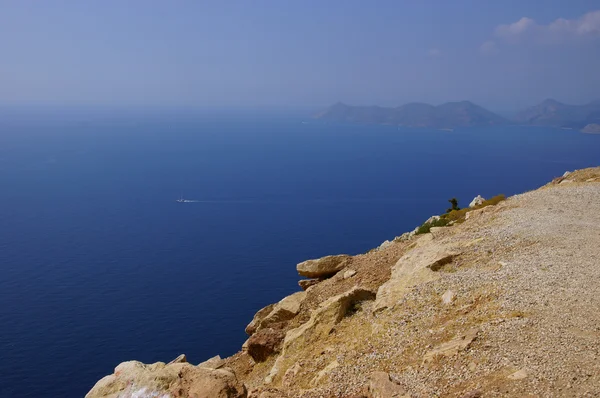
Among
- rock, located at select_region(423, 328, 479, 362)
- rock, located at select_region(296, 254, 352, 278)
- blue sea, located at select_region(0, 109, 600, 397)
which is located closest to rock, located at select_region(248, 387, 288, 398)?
rock, located at select_region(423, 328, 479, 362)

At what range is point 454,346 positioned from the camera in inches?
519

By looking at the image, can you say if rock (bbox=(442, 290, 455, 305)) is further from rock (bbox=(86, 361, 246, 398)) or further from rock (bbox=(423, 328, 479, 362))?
rock (bbox=(86, 361, 246, 398))

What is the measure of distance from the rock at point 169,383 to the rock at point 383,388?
316cm

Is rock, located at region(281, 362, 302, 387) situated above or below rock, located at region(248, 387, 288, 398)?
below

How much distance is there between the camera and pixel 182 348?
6662 cm

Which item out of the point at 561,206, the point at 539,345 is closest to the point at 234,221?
the point at 561,206

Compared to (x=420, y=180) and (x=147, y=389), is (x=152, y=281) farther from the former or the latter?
(x=420, y=180)

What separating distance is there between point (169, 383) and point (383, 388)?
18.3 feet

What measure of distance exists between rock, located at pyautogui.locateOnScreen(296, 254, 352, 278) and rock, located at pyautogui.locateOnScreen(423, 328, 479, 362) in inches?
471

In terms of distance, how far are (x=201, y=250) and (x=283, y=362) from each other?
294 feet

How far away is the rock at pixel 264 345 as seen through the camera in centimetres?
1919

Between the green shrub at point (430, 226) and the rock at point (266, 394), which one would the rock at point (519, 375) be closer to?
the rock at point (266, 394)

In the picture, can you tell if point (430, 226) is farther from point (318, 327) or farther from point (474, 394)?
point (474, 394)

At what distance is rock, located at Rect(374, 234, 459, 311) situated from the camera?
1786 cm
